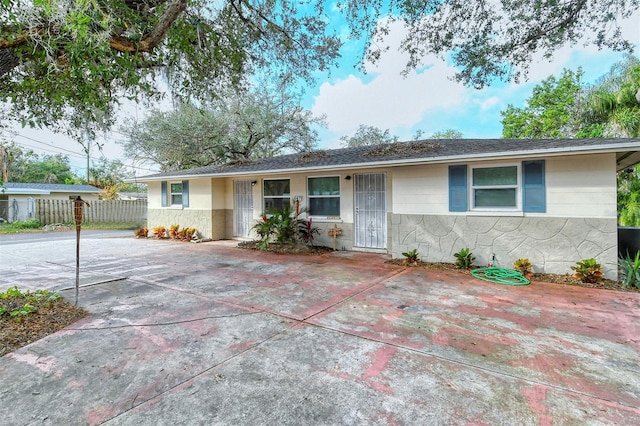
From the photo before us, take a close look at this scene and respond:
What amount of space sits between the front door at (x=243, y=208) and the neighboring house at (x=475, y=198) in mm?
657

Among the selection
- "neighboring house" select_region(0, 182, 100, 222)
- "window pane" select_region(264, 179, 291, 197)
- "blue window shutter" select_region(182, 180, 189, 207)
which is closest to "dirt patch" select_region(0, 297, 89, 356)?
"window pane" select_region(264, 179, 291, 197)

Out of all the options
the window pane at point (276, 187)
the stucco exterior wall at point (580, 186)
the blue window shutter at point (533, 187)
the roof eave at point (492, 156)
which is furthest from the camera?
the window pane at point (276, 187)

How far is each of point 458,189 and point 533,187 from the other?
139cm

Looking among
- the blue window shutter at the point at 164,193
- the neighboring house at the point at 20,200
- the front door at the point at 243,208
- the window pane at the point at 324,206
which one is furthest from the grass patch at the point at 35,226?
the window pane at the point at 324,206

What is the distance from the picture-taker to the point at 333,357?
117 inches

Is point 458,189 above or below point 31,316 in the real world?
above

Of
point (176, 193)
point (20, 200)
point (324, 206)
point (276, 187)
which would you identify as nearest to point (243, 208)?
point (276, 187)

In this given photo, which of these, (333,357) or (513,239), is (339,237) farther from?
(333,357)

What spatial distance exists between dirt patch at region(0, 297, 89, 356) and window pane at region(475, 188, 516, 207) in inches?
289

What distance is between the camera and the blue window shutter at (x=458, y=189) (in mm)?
6902

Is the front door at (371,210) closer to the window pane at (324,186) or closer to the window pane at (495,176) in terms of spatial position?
the window pane at (324,186)

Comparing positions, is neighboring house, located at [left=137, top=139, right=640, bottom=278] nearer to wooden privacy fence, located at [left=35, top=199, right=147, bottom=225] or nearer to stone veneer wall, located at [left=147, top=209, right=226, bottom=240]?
stone veneer wall, located at [left=147, top=209, right=226, bottom=240]

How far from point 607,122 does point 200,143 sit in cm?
1776

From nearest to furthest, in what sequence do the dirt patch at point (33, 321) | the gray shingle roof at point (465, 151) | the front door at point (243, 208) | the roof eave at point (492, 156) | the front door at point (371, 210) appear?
the dirt patch at point (33, 321), the roof eave at point (492, 156), the gray shingle roof at point (465, 151), the front door at point (371, 210), the front door at point (243, 208)
